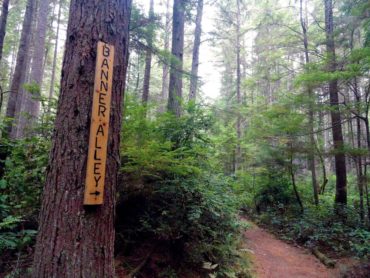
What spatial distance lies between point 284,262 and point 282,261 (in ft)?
0.25

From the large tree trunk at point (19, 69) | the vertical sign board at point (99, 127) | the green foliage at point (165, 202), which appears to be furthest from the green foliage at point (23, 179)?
the large tree trunk at point (19, 69)

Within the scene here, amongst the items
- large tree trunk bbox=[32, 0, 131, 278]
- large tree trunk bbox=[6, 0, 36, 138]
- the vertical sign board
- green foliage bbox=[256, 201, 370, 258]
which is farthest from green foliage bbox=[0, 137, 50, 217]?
green foliage bbox=[256, 201, 370, 258]

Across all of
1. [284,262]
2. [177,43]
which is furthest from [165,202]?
[177,43]

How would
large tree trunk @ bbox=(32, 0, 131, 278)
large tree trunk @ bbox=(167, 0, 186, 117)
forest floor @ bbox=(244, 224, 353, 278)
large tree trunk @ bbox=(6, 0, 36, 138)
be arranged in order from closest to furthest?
large tree trunk @ bbox=(32, 0, 131, 278) < forest floor @ bbox=(244, 224, 353, 278) < large tree trunk @ bbox=(6, 0, 36, 138) < large tree trunk @ bbox=(167, 0, 186, 117)

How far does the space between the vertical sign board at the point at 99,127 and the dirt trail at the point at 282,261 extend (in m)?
4.78

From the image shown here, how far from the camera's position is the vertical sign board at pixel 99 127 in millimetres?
2225

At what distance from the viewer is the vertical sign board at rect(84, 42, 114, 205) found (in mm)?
2225

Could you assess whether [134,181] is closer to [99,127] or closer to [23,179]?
[23,179]

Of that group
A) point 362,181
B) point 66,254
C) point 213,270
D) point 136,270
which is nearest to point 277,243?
point 362,181

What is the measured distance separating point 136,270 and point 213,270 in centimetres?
144

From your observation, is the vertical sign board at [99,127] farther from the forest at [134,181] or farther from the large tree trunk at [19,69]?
the large tree trunk at [19,69]

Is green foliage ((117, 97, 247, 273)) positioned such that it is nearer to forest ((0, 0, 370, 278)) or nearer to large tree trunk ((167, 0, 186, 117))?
forest ((0, 0, 370, 278))

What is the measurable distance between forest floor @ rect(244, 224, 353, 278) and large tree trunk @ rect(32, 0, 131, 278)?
15.0 feet

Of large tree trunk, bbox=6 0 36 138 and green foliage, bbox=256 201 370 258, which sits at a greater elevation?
large tree trunk, bbox=6 0 36 138
